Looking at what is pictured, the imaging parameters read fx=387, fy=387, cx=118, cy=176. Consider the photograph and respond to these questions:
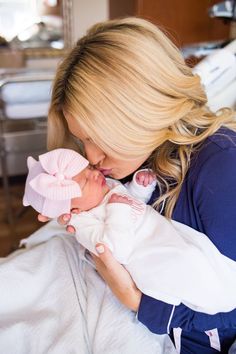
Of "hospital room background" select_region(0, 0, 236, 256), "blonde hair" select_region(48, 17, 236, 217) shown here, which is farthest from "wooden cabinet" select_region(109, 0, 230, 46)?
"blonde hair" select_region(48, 17, 236, 217)

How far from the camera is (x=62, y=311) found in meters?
0.93

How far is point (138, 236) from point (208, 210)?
16 centimetres

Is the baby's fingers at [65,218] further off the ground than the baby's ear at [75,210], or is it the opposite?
the baby's ear at [75,210]

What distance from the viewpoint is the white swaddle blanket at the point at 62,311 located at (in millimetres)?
844

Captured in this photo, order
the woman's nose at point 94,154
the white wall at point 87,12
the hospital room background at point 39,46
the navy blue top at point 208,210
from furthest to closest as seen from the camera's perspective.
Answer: the white wall at point 87,12, the hospital room background at point 39,46, the woman's nose at point 94,154, the navy blue top at point 208,210

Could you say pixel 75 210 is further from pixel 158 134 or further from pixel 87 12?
pixel 87 12

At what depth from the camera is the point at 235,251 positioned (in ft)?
2.61

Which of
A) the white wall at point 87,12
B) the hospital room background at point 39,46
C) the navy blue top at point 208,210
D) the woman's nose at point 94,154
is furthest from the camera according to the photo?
the white wall at point 87,12

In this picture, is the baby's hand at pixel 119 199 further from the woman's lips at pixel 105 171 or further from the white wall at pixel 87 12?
the white wall at pixel 87 12

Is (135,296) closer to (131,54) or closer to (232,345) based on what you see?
(232,345)

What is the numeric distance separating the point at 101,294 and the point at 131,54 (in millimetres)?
560

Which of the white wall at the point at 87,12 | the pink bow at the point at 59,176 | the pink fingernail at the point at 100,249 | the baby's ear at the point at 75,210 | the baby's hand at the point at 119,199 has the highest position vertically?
the white wall at the point at 87,12

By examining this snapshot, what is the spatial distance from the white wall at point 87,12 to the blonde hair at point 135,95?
1.89m

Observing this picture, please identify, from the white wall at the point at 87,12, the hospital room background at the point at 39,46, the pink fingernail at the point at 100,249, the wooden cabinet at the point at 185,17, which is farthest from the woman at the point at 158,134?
the white wall at the point at 87,12
